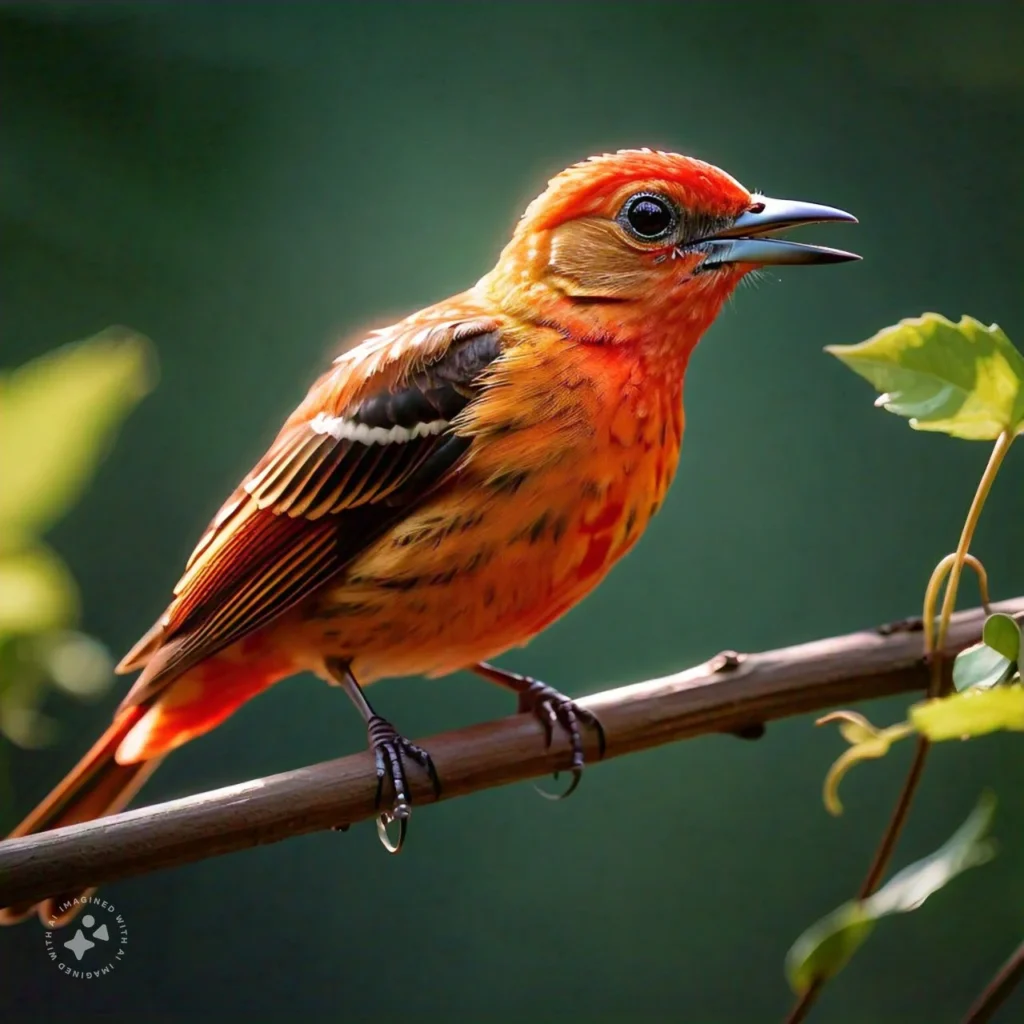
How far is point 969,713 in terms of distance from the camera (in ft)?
1.73

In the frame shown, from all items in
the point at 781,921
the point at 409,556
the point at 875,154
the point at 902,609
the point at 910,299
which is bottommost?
the point at 781,921

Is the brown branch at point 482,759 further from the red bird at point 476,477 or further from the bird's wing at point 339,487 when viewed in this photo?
the bird's wing at point 339,487

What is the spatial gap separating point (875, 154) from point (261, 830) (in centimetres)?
157

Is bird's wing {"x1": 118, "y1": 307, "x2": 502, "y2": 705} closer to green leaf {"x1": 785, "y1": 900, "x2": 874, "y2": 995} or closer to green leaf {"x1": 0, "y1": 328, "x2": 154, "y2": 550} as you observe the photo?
green leaf {"x1": 785, "y1": 900, "x2": 874, "y2": 995}

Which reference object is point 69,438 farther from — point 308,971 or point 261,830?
point 308,971

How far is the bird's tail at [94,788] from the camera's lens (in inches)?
49.8

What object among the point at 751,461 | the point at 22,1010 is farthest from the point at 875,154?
the point at 22,1010

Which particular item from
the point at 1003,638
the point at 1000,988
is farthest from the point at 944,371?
the point at 1000,988

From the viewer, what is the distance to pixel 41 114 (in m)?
1.71

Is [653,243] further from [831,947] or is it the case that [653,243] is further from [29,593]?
[29,593]

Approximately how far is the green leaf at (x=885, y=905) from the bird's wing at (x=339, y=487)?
2.21 ft

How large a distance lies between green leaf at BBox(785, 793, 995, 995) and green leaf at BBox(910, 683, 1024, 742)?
11cm

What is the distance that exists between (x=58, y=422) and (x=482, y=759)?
33.6 inches

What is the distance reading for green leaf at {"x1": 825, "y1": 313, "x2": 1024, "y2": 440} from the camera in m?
0.74
